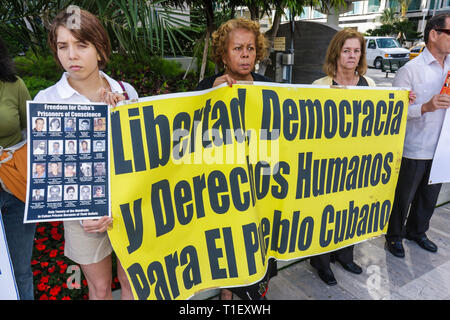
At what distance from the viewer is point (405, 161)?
A: 9.23ft

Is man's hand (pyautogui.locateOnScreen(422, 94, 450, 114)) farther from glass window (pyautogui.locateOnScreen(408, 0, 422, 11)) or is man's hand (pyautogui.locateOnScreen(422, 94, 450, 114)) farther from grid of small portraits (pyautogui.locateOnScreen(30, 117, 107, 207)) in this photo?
glass window (pyautogui.locateOnScreen(408, 0, 422, 11))

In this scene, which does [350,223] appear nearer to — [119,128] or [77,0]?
[119,128]

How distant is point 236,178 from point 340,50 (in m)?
1.33

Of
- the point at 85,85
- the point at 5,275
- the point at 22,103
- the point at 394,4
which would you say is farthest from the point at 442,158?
the point at 394,4

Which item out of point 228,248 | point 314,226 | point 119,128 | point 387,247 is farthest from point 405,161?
point 119,128

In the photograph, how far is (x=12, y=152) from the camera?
1.56 m

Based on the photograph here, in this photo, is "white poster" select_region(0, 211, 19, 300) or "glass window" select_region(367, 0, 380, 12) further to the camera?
"glass window" select_region(367, 0, 380, 12)

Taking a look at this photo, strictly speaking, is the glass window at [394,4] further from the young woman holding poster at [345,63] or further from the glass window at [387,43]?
the young woman holding poster at [345,63]

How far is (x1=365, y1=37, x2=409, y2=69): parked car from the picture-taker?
19.2 meters

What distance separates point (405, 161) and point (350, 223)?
3.14 feet

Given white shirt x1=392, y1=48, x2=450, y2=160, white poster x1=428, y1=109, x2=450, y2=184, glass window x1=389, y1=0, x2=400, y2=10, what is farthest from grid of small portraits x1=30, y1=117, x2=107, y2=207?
glass window x1=389, y1=0, x2=400, y2=10

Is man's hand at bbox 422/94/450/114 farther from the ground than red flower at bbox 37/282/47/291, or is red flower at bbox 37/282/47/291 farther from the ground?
man's hand at bbox 422/94/450/114

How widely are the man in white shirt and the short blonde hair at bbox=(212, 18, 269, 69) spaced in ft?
4.14

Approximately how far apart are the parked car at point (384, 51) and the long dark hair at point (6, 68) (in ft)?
68.4
